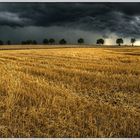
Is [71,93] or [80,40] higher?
[80,40]

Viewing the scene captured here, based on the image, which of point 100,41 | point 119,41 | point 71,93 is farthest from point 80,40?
point 71,93

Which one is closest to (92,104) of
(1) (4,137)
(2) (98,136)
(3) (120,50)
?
(2) (98,136)

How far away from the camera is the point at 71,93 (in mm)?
5461

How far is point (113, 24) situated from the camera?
19.6ft

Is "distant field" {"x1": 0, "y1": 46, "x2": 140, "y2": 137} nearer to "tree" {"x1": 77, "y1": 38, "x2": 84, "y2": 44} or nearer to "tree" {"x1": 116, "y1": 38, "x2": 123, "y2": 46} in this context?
"tree" {"x1": 116, "y1": 38, "x2": 123, "y2": 46}

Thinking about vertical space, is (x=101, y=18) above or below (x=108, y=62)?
above

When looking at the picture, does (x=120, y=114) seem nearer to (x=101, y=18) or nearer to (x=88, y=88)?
(x=88, y=88)

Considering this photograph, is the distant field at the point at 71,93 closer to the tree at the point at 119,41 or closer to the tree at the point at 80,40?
the tree at the point at 119,41

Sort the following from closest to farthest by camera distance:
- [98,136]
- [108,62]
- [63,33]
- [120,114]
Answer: [98,136] → [120,114] → [63,33] → [108,62]

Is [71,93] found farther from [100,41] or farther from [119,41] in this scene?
[119,41]

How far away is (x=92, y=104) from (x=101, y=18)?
1651 mm

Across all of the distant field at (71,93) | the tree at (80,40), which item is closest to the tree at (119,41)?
the distant field at (71,93)

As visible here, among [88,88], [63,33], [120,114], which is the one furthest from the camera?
[63,33]

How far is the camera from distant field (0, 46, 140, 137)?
4598 millimetres
